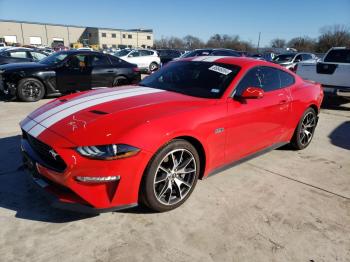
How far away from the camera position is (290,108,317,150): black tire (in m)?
4.95

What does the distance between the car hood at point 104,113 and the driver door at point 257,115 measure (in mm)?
445

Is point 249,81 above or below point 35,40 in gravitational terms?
above

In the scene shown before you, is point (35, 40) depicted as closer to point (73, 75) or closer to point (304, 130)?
point (73, 75)

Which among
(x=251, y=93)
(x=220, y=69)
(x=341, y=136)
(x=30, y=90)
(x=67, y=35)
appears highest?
(x=67, y=35)

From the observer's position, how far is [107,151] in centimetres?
259

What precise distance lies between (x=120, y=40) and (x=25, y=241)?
103830 millimetres

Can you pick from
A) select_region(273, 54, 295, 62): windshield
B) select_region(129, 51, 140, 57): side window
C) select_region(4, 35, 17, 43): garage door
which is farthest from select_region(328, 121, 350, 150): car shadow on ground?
select_region(4, 35, 17, 43): garage door

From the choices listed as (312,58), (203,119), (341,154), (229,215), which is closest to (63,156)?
(203,119)

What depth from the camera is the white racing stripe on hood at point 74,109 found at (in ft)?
9.76

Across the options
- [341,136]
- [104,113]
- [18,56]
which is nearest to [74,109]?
[104,113]

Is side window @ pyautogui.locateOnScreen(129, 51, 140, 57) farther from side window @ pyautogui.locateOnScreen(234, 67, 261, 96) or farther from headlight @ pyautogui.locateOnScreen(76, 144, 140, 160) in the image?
headlight @ pyautogui.locateOnScreen(76, 144, 140, 160)

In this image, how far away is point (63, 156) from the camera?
8.41 feet

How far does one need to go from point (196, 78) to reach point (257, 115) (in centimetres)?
89

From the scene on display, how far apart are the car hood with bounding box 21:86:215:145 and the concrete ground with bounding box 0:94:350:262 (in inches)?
32.4
